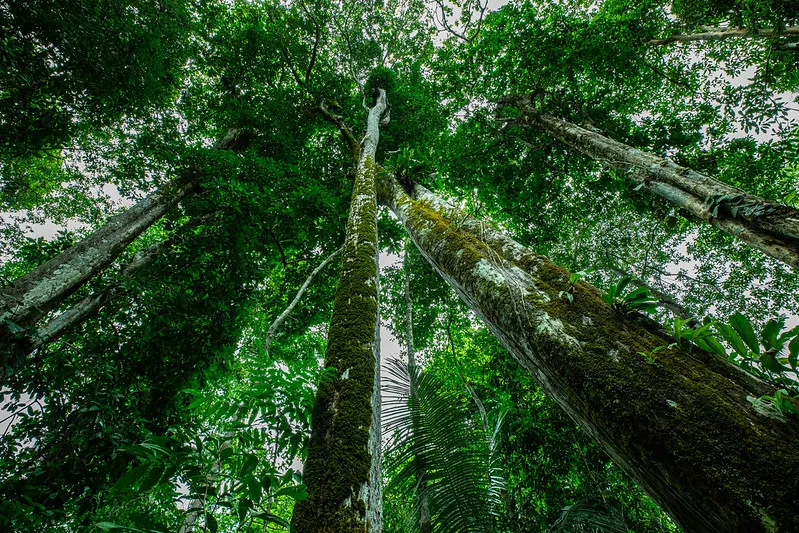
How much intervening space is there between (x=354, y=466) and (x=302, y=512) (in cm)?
28

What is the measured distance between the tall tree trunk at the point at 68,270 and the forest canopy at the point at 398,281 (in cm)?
4

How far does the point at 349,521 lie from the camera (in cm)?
123

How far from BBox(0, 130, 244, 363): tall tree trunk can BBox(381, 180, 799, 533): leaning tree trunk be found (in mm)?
4781

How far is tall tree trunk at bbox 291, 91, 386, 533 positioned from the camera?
127cm

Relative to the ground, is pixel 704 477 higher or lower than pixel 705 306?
lower

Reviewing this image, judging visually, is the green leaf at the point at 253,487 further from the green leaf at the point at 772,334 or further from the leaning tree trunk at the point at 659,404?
the green leaf at the point at 772,334

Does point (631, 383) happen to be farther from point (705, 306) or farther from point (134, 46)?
point (705, 306)

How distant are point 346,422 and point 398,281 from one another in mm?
7973

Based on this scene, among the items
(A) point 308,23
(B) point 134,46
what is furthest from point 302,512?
(A) point 308,23

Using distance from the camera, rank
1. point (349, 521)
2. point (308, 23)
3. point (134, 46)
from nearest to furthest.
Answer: point (349, 521) → point (134, 46) → point (308, 23)

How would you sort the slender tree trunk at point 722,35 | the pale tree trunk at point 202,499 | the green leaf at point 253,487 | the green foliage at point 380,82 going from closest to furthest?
the pale tree trunk at point 202,499, the green leaf at point 253,487, the slender tree trunk at point 722,35, the green foliage at point 380,82

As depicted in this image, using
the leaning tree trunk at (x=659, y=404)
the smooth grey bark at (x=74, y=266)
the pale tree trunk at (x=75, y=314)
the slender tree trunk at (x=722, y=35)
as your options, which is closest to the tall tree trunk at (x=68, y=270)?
the smooth grey bark at (x=74, y=266)

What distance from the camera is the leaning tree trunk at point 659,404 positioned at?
97cm

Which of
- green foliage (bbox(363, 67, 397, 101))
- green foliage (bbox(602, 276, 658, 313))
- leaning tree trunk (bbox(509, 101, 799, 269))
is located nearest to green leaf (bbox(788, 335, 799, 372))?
green foliage (bbox(602, 276, 658, 313))
